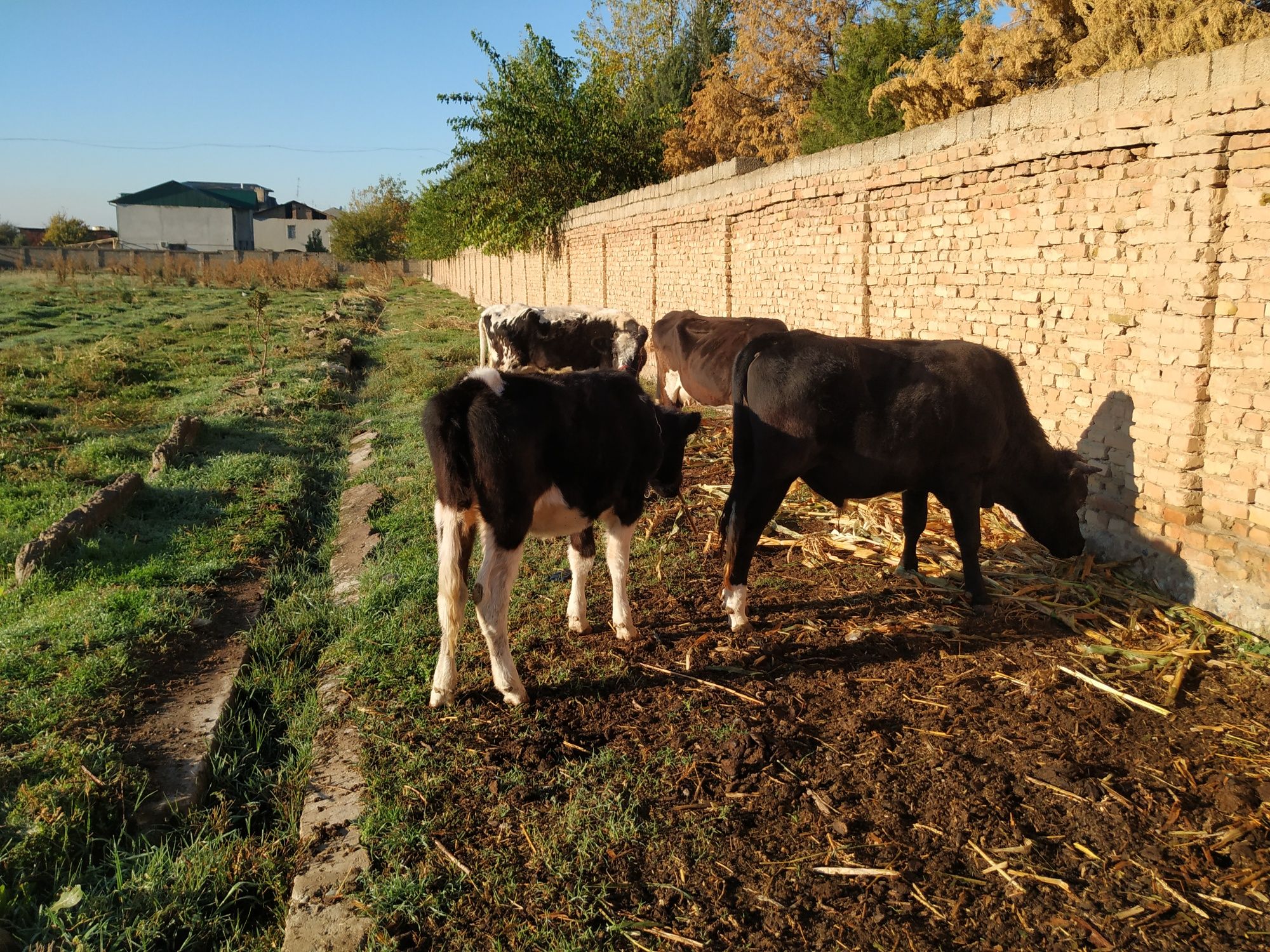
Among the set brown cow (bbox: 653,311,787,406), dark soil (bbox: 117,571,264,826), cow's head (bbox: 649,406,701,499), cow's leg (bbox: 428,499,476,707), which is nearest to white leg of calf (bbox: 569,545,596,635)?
cow's head (bbox: 649,406,701,499)

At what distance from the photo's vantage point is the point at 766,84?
26.7 m

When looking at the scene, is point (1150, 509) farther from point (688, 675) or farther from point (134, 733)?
point (134, 733)

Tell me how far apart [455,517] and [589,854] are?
1.74 meters

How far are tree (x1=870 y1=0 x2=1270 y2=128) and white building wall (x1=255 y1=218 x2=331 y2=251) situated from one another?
247 ft

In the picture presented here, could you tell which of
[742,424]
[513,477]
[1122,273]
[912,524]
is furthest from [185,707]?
[1122,273]

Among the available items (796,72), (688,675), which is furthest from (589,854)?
(796,72)

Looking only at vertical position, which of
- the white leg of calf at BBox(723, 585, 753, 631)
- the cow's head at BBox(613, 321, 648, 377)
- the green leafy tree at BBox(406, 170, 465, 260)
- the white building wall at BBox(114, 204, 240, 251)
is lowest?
the white leg of calf at BBox(723, 585, 753, 631)

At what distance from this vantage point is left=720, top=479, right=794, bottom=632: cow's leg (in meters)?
5.34

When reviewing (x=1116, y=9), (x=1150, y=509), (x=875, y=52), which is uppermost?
(x=875, y=52)

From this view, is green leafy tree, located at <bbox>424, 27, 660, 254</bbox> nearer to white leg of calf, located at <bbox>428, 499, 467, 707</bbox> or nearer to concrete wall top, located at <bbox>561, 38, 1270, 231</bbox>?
concrete wall top, located at <bbox>561, 38, 1270, 231</bbox>

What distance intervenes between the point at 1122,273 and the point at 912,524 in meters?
2.23

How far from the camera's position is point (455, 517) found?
170 inches

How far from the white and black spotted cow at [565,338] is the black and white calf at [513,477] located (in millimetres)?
7890

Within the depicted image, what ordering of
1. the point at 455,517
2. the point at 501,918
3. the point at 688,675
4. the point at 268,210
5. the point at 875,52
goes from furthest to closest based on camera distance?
the point at 268,210, the point at 875,52, the point at 688,675, the point at 455,517, the point at 501,918
